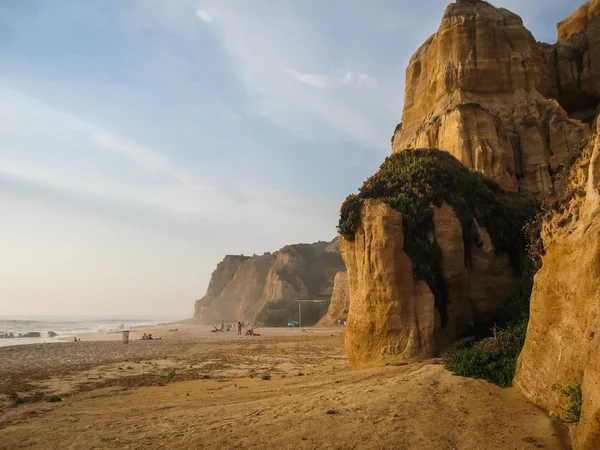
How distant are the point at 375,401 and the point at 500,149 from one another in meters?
26.8

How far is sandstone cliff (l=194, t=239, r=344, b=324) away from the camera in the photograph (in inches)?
3040

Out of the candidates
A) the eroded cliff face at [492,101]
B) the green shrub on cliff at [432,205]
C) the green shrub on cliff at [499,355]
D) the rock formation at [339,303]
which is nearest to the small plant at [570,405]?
the green shrub on cliff at [499,355]

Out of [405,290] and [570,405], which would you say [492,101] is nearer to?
[405,290]

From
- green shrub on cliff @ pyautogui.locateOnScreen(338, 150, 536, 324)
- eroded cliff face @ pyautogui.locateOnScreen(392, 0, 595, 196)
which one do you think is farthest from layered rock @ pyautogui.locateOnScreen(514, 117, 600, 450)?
eroded cliff face @ pyautogui.locateOnScreen(392, 0, 595, 196)

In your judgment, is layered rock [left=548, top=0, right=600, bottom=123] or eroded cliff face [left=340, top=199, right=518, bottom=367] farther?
layered rock [left=548, top=0, right=600, bottom=123]

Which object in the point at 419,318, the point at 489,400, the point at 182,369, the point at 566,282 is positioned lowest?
the point at 182,369

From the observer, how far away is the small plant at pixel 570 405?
542 cm

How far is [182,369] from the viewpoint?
54.0 ft

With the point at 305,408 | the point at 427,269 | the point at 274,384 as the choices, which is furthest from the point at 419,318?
the point at 305,408

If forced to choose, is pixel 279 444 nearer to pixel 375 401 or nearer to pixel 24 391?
pixel 375 401

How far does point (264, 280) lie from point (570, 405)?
84482 mm

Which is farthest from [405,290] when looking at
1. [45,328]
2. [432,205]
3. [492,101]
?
[45,328]

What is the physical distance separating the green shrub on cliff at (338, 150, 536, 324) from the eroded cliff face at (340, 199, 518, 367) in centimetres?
33

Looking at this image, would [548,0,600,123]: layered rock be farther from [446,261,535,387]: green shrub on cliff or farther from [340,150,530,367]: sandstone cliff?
[446,261,535,387]: green shrub on cliff
